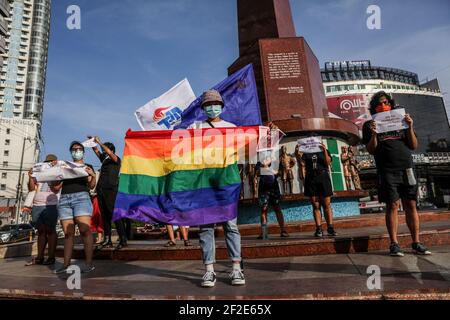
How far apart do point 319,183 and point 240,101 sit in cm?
205

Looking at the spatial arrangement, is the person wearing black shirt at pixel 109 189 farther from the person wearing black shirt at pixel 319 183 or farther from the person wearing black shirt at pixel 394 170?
the person wearing black shirt at pixel 394 170

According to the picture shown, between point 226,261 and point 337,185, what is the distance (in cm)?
787

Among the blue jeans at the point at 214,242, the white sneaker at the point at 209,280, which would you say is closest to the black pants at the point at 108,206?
the blue jeans at the point at 214,242

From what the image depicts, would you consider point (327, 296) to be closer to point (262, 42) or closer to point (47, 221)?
point (47, 221)

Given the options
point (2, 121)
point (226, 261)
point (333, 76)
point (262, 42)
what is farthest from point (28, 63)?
point (226, 261)

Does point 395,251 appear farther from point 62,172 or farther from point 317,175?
point 62,172

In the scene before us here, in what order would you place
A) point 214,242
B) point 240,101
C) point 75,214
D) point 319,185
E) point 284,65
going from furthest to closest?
point 284,65
point 319,185
point 240,101
point 75,214
point 214,242

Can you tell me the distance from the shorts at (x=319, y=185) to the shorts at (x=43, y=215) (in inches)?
186

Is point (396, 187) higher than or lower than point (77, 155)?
lower

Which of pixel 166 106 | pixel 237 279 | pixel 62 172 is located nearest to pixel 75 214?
pixel 62 172

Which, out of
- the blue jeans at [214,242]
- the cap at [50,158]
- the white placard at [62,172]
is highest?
the cap at [50,158]

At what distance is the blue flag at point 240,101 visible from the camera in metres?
5.23

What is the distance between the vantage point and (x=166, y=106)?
9289 mm

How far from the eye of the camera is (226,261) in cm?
495
